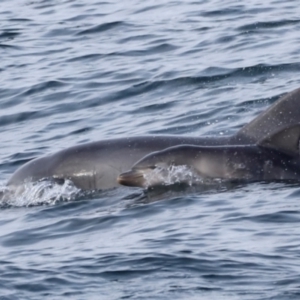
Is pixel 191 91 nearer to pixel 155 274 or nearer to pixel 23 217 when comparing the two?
pixel 23 217

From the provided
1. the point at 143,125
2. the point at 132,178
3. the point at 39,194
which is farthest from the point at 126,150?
the point at 143,125

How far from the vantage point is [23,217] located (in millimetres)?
12234

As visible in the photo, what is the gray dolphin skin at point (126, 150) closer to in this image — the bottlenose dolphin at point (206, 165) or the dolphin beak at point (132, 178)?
the bottlenose dolphin at point (206, 165)

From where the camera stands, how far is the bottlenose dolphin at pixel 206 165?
12.4 meters

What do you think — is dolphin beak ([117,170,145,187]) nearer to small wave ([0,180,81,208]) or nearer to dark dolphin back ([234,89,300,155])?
small wave ([0,180,81,208])

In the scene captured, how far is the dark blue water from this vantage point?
9.27 m

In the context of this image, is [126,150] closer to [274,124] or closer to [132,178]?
[132,178]

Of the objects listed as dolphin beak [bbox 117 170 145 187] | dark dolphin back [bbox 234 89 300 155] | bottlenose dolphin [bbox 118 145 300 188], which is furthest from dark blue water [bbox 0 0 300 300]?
dark dolphin back [bbox 234 89 300 155]

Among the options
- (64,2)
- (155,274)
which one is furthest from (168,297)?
(64,2)

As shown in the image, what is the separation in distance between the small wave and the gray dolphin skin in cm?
→ 11

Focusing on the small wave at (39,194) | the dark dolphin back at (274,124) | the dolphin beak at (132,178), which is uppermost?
the dark dolphin back at (274,124)

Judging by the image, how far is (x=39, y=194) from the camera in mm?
13156

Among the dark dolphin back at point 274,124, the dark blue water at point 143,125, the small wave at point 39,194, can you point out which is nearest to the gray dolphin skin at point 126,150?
the dark dolphin back at point 274,124

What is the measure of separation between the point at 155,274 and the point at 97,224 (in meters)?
2.15
